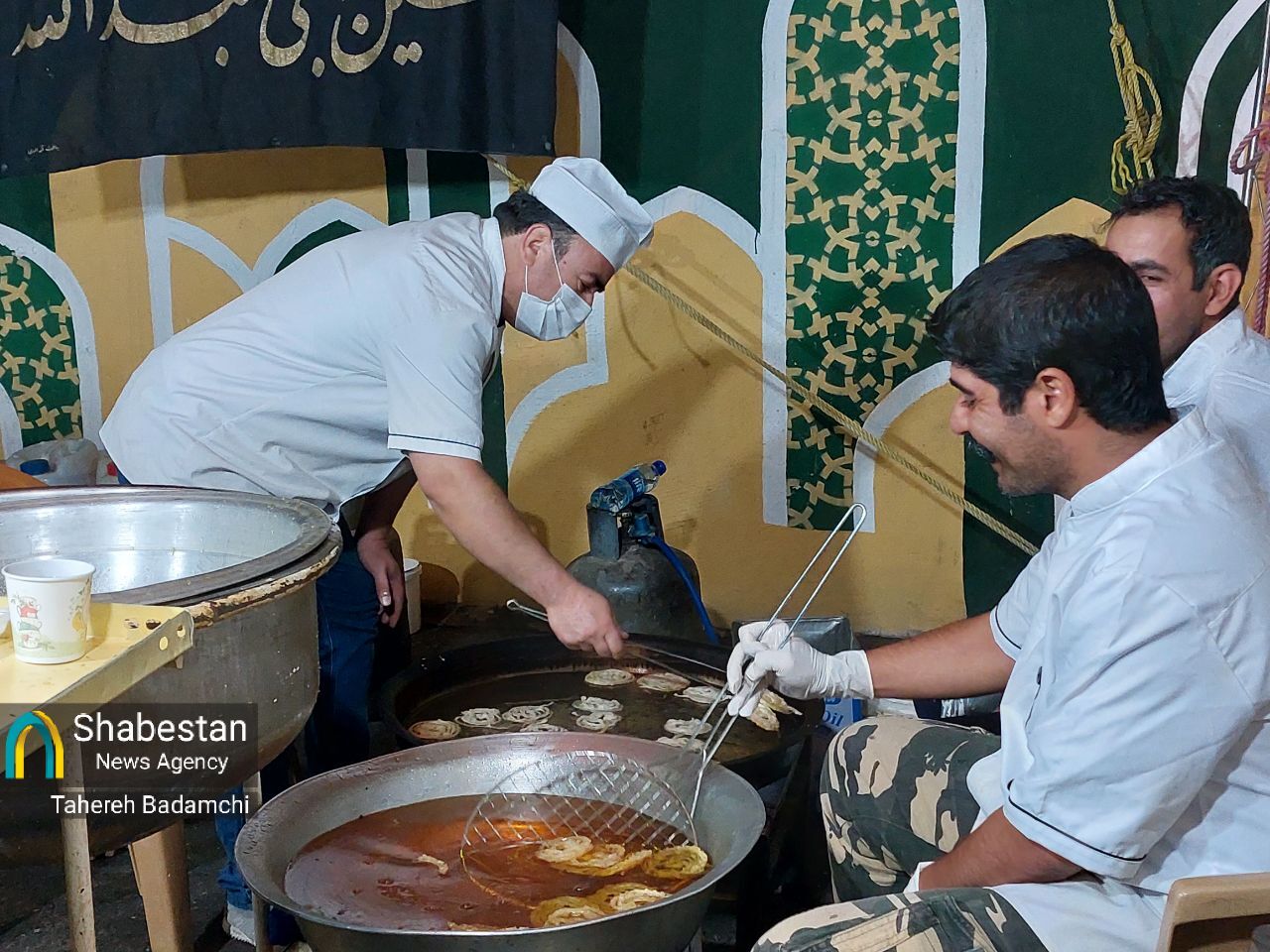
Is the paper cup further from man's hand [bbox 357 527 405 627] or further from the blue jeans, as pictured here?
man's hand [bbox 357 527 405 627]

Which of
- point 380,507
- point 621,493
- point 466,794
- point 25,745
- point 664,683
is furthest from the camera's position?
point 621,493

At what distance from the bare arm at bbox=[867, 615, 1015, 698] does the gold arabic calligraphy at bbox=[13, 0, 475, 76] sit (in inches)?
110

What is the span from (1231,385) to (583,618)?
1507mm

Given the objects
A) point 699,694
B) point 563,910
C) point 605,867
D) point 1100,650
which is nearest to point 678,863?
point 605,867

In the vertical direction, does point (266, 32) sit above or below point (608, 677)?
above

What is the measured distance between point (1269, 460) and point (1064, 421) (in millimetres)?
1203

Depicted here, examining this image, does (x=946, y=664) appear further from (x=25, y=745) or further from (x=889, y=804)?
(x=25, y=745)

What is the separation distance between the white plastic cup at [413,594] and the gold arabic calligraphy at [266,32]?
5.83 feet

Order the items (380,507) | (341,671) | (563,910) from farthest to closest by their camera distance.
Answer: (380,507)
(341,671)
(563,910)

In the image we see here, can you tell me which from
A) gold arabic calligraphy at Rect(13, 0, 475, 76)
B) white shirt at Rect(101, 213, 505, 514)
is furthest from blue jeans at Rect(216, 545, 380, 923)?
gold arabic calligraphy at Rect(13, 0, 475, 76)

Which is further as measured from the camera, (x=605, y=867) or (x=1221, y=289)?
(x=1221, y=289)

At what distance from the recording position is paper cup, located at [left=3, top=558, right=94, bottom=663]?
5.49ft

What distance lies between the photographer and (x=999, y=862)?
1846 mm

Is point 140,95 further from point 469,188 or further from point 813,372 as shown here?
point 813,372
